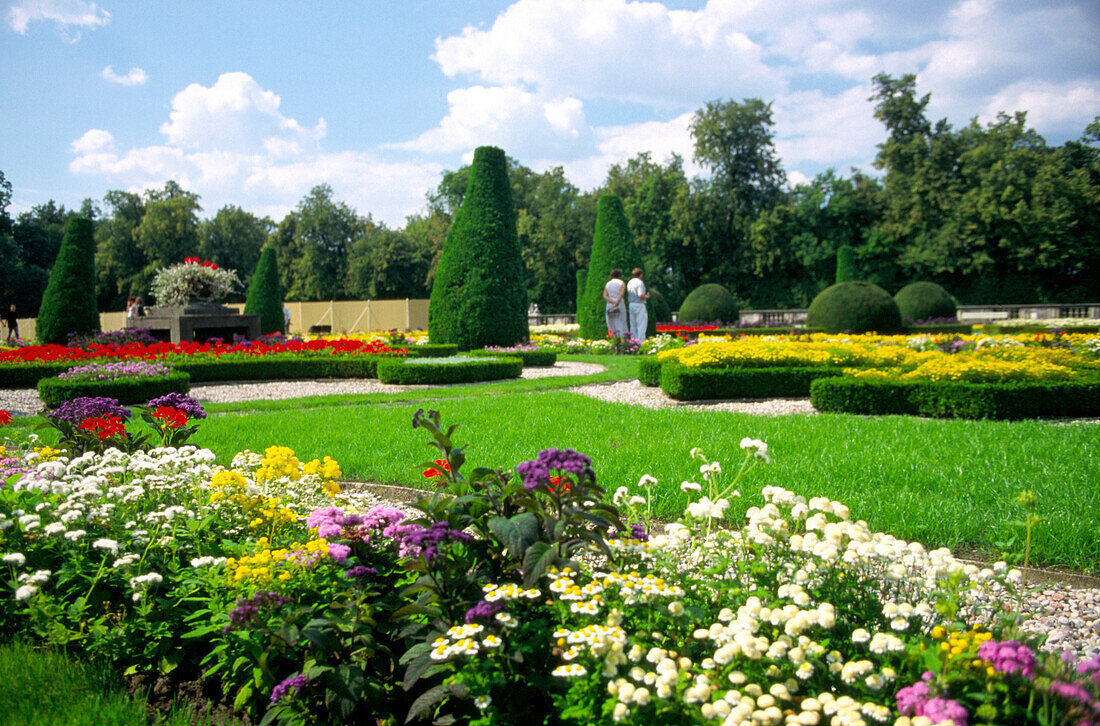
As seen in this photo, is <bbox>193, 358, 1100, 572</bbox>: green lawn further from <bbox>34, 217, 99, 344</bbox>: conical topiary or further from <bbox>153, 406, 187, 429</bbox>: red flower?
<bbox>34, 217, 99, 344</bbox>: conical topiary

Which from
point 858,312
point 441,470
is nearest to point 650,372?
point 441,470

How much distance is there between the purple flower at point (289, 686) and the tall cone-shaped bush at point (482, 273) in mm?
13258

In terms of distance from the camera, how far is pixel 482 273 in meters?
14.8

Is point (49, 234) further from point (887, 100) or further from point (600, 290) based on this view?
point (887, 100)

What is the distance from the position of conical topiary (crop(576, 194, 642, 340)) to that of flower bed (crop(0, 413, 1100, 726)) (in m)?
17.3

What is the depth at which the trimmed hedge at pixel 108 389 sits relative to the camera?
7.91m

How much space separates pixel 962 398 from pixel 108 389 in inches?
388

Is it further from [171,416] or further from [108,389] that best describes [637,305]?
[171,416]

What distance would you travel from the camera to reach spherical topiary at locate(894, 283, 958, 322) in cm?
2294

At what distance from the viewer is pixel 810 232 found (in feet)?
108

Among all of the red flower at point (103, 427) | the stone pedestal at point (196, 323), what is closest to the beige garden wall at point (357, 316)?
the stone pedestal at point (196, 323)

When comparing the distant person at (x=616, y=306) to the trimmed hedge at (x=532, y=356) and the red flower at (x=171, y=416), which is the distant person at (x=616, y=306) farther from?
the red flower at (x=171, y=416)

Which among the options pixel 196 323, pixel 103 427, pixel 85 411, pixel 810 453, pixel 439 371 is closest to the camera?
pixel 103 427

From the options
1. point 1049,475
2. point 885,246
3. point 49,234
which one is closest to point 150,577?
point 1049,475
